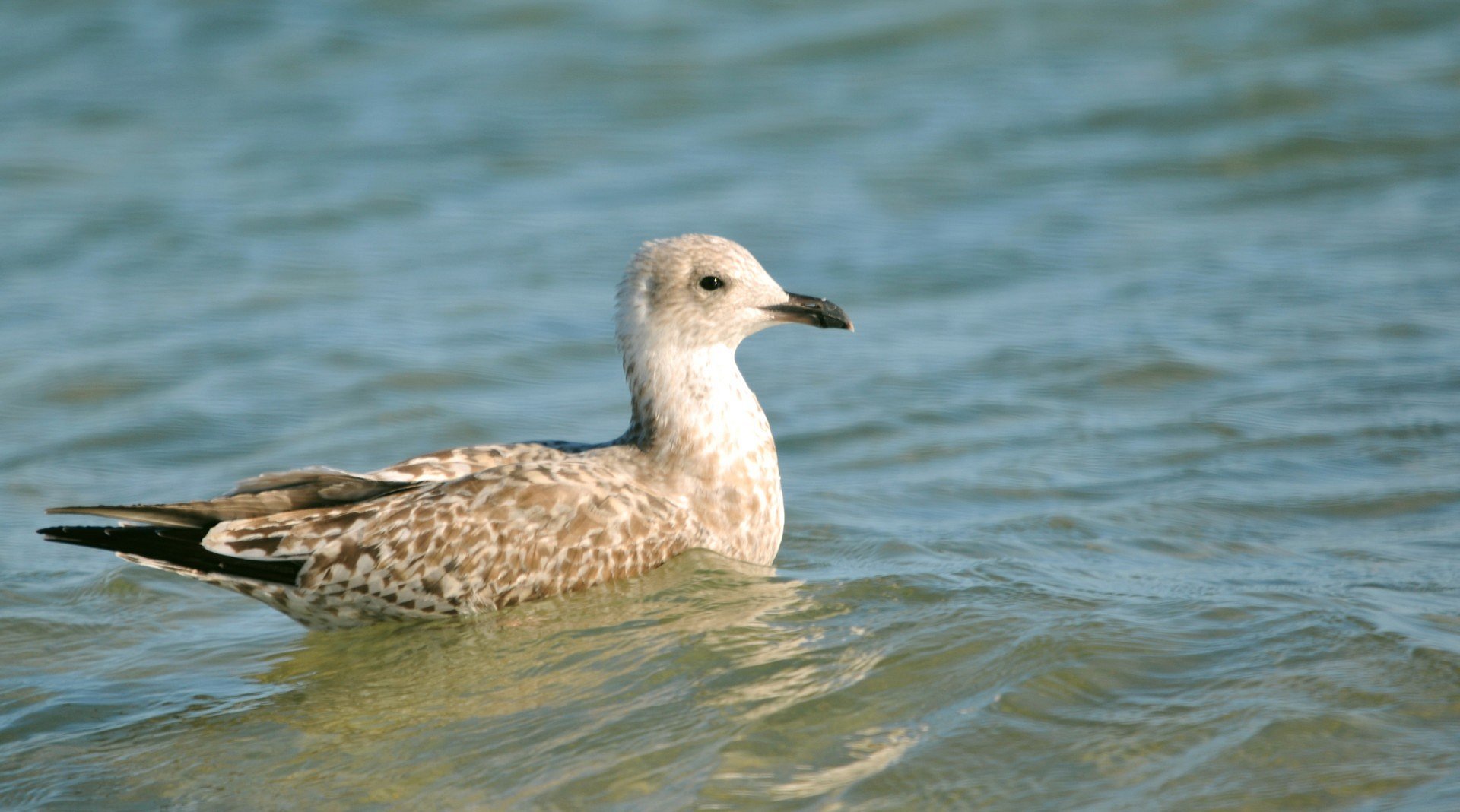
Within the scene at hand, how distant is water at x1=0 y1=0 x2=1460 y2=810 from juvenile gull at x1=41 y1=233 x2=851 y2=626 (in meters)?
0.18

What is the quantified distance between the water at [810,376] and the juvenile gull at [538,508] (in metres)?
0.18

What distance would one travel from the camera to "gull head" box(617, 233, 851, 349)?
6477 mm

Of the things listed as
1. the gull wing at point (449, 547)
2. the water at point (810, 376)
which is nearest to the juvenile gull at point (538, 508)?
the gull wing at point (449, 547)

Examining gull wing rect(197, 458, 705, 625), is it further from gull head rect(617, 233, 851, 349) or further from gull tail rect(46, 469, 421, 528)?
gull head rect(617, 233, 851, 349)

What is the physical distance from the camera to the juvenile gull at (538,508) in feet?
19.3

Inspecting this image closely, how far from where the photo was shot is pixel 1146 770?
14.6 ft

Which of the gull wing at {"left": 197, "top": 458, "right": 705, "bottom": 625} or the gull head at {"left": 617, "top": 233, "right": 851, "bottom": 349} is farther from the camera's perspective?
the gull head at {"left": 617, "top": 233, "right": 851, "bottom": 349}

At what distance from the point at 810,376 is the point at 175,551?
4.32 metres

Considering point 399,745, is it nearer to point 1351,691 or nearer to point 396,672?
point 396,672

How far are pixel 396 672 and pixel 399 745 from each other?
0.65m

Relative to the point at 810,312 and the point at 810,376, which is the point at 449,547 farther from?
the point at 810,376

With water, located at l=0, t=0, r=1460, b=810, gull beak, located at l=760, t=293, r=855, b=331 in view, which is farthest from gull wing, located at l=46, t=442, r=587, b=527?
gull beak, located at l=760, t=293, r=855, b=331

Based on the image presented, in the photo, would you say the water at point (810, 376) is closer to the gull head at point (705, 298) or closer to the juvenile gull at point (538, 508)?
the juvenile gull at point (538, 508)

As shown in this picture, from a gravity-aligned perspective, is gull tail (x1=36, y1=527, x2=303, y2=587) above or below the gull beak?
below
